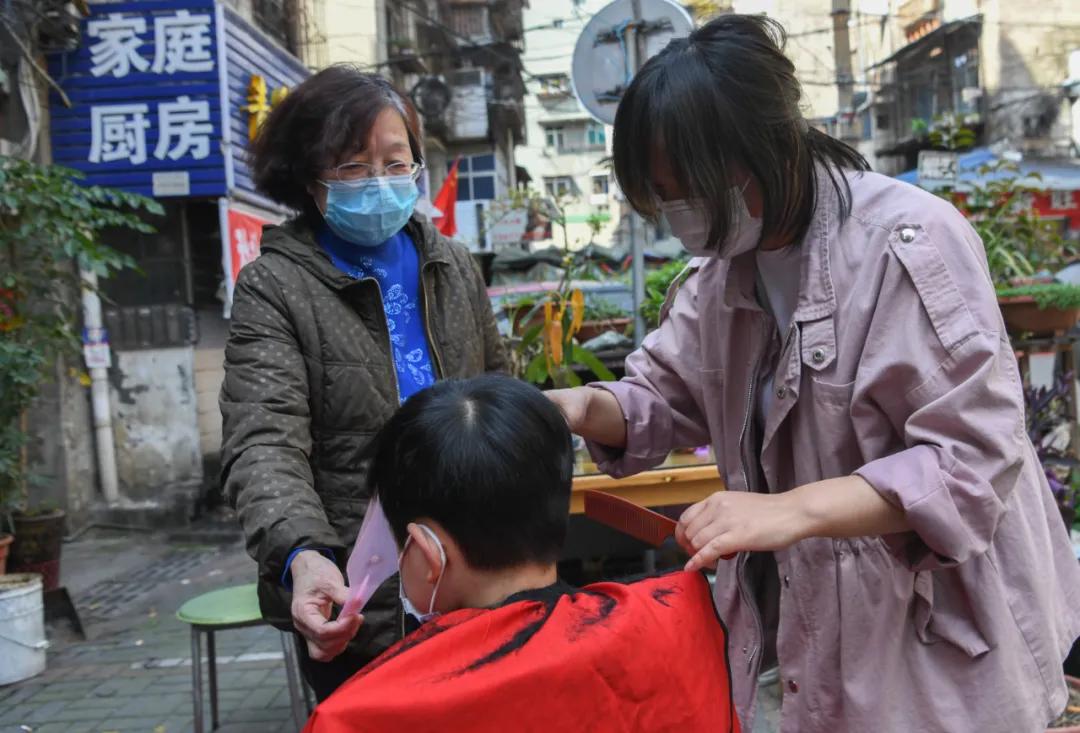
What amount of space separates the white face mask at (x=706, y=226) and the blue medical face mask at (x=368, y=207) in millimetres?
752

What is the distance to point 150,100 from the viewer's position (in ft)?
25.5

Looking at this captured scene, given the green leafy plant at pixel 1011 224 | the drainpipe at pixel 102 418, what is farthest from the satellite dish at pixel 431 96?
the green leafy plant at pixel 1011 224

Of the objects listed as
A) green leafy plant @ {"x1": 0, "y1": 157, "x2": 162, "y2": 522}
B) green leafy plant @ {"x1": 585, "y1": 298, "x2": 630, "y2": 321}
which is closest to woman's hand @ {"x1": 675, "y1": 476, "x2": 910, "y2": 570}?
green leafy plant @ {"x1": 585, "y1": 298, "x2": 630, "y2": 321}

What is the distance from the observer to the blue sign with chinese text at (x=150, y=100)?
7.62 metres

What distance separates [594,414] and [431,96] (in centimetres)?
1759

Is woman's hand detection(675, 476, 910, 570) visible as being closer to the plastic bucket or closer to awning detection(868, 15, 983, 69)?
the plastic bucket

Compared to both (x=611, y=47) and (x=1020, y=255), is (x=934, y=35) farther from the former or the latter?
(x=611, y=47)

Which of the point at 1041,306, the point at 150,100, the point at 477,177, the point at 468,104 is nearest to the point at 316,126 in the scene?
the point at 1041,306

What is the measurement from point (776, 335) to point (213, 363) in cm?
767

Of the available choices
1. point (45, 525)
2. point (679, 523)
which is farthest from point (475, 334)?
point (45, 525)

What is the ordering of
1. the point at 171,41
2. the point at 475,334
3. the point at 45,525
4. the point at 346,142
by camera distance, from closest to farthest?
the point at 346,142
the point at 475,334
the point at 45,525
the point at 171,41

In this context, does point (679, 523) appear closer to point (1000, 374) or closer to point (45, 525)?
point (1000, 374)

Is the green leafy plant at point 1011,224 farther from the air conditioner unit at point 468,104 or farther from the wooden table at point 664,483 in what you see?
the air conditioner unit at point 468,104

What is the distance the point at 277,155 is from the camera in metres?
Result: 2.04
